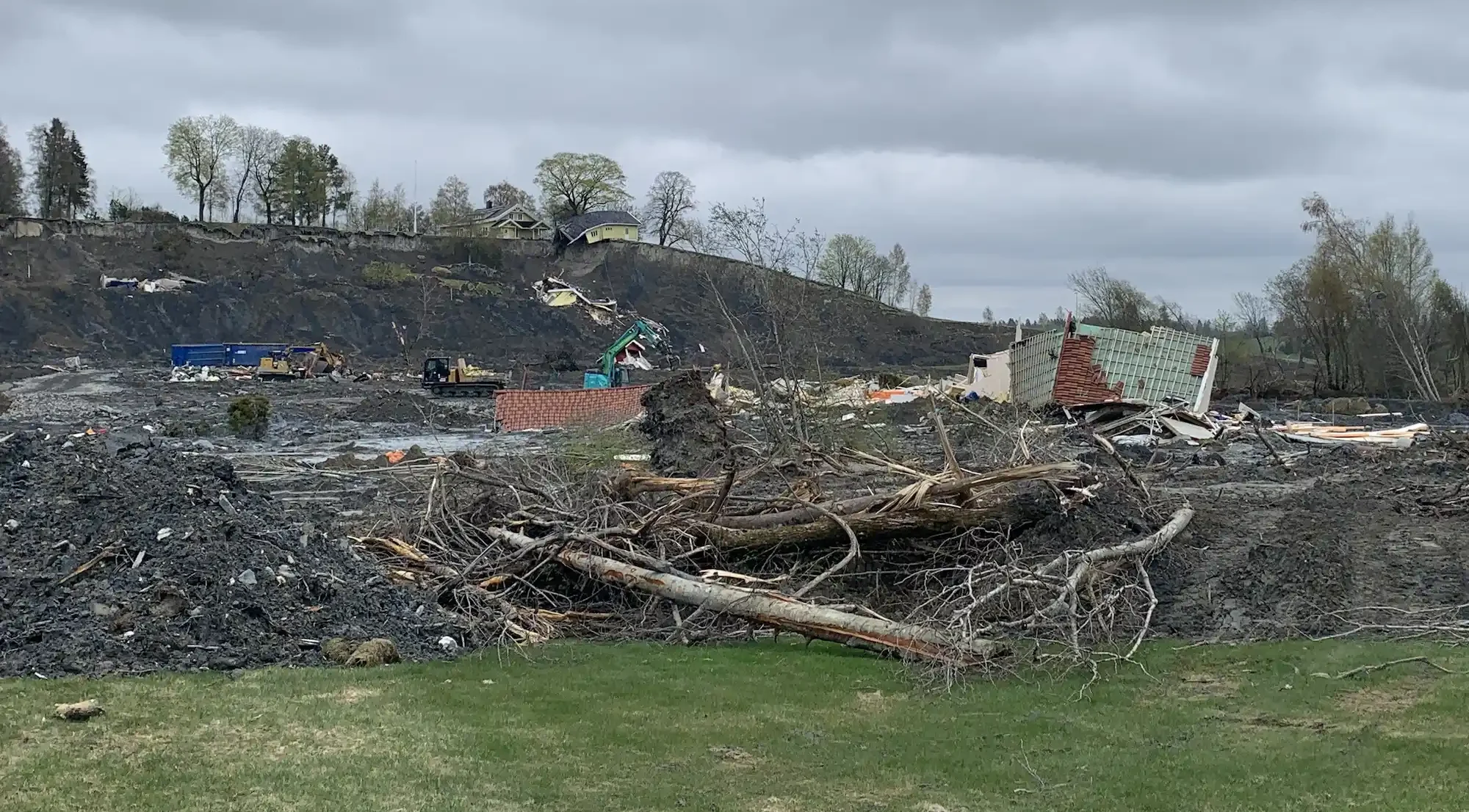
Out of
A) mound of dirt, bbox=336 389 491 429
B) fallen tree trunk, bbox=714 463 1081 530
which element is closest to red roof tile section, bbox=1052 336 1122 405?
mound of dirt, bbox=336 389 491 429

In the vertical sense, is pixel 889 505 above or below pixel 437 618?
above

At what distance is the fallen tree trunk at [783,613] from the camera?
7.96 metres

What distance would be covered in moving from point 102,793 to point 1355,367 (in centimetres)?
5257

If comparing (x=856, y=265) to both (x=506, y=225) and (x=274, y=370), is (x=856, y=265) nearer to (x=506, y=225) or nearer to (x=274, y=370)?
(x=506, y=225)

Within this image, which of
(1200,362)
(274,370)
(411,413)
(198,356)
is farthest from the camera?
(198,356)

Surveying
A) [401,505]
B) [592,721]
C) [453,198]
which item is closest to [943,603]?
[592,721]

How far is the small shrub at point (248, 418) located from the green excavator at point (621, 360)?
8.57m

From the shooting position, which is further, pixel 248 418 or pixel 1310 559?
pixel 248 418

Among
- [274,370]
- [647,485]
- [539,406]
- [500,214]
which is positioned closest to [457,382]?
[274,370]

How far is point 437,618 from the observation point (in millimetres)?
9000

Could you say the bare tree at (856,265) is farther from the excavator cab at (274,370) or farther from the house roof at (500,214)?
the excavator cab at (274,370)

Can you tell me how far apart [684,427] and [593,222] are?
76604 millimetres

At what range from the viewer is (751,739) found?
255 inches

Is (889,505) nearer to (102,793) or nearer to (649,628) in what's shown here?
(649,628)
